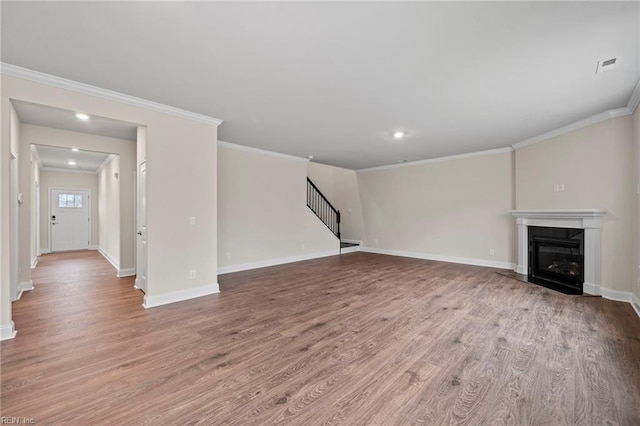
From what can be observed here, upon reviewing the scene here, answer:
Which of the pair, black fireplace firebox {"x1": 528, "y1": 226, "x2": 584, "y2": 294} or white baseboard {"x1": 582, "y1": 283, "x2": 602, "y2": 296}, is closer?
white baseboard {"x1": 582, "y1": 283, "x2": 602, "y2": 296}

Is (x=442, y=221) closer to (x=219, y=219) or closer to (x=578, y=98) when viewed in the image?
(x=578, y=98)

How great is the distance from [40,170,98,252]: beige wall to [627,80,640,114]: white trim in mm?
12844

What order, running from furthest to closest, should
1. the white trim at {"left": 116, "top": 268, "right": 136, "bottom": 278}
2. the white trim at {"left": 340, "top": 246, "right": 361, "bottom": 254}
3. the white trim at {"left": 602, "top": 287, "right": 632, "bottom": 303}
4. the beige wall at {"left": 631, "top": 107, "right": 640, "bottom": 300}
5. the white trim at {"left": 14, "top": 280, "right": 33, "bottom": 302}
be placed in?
the white trim at {"left": 340, "top": 246, "right": 361, "bottom": 254} → the white trim at {"left": 116, "top": 268, "right": 136, "bottom": 278} → the white trim at {"left": 14, "top": 280, "right": 33, "bottom": 302} → the white trim at {"left": 602, "top": 287, "right": 632, "bottom": 303} → the beige wall at {"left": 631, "top": 107, "right": 640, "bottom": 300}

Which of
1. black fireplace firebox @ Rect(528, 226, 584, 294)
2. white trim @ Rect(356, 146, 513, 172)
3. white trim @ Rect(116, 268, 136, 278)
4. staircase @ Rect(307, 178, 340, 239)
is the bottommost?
white trim @ Rect(116, 268, 136, 278)

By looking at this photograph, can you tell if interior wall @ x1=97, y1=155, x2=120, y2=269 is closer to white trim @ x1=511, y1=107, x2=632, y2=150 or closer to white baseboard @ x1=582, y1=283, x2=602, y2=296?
white trim @ x1=511, y1=107, x2=632, y2=150

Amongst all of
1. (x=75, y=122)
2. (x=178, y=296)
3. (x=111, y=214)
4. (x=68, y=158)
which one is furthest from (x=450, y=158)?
(x=68, y=158)

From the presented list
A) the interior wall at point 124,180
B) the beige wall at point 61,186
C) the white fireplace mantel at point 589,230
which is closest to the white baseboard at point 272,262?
the interior wall at point 124,180

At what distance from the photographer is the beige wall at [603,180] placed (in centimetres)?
381

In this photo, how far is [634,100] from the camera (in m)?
3.36

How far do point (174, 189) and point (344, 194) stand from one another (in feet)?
20.4

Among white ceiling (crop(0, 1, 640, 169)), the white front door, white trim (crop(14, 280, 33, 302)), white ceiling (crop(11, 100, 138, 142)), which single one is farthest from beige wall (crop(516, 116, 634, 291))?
the white front door

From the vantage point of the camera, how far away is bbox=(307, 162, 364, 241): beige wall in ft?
29.0

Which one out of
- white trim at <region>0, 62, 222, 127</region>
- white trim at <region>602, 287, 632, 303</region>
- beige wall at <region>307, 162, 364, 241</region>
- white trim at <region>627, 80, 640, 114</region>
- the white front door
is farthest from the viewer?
beige wall at <region>307, 162, 364, 241</region>

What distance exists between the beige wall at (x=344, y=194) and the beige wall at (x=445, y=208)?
31 cm
